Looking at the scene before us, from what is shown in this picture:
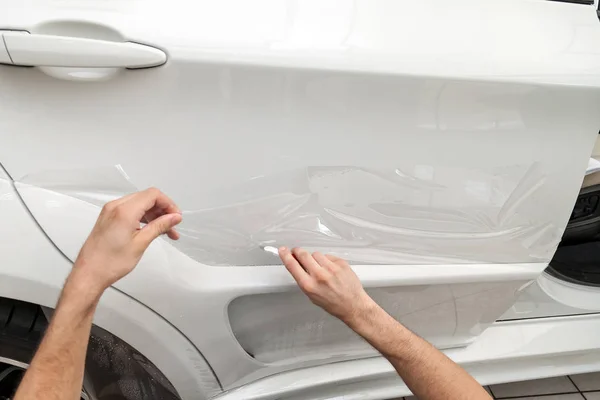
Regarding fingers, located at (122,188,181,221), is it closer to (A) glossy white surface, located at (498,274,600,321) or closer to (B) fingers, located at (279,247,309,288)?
(B) fingers, located at (279,247,309,288)

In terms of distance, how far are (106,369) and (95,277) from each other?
473 mm

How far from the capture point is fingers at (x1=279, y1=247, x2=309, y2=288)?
100cm

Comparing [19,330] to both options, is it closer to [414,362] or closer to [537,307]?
[414,362]

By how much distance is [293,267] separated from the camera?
102cm

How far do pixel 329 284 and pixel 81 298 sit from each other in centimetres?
45

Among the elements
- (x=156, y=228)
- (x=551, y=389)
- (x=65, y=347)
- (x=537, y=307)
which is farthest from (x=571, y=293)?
(x=65, y=347)

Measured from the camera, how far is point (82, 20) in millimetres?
851

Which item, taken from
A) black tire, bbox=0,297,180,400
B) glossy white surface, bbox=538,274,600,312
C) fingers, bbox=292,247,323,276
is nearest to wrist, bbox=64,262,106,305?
black tire, bbox=0,297,180,400

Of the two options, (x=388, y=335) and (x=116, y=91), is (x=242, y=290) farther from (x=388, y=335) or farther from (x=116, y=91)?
(x=116, y=91)

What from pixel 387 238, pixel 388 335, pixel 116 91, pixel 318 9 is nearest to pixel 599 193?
pixel 387 238

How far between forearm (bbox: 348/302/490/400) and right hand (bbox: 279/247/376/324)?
0.02m

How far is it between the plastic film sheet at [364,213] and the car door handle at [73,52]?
0.19 m

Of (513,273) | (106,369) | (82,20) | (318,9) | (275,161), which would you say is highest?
(318,9)

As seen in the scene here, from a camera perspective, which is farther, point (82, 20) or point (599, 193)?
point (599, 193)
